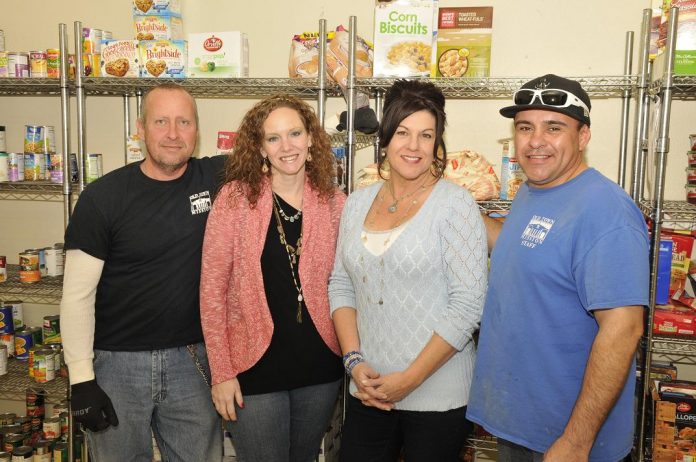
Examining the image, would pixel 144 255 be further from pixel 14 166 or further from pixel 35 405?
pixel 35 405

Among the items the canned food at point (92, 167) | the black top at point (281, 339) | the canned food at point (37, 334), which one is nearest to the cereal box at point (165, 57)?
the canned food at point (92, 167)

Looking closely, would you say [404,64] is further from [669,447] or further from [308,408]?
[669,447]

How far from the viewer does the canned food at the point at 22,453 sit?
3092 mm

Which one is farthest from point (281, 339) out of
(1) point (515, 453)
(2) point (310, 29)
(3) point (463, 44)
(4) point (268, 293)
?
(2) point (310, 29)

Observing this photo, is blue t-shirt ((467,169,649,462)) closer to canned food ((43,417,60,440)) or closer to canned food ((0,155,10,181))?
canned food ((43,417,60,440))

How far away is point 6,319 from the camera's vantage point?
330cm

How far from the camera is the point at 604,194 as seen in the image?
155 cm

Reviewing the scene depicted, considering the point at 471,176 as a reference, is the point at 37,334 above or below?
below

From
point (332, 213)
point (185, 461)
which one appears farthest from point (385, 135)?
point (185, 461)

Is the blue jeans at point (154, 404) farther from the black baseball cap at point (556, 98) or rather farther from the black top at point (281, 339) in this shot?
the black baseball cap at point (556, 98)

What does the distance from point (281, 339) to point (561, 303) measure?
2.87 feet

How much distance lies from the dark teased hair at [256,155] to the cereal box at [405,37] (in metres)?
0.68

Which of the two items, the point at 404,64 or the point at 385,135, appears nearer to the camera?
the point at 385,135

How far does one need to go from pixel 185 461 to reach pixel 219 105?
74.3 inches
